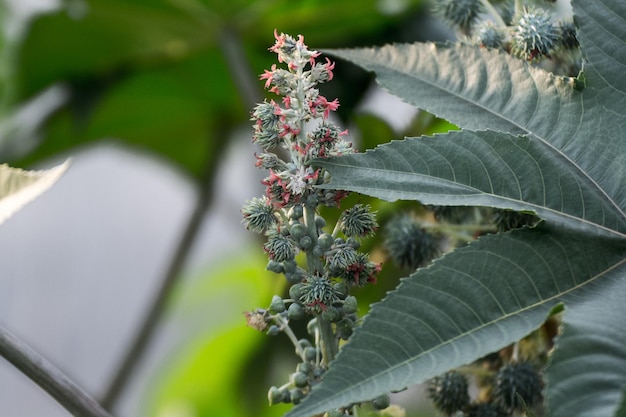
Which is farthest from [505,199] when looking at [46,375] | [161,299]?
[161,299]

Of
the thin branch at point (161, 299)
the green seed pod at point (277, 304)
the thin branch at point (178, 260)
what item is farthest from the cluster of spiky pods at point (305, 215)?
the thin branch at point (161, 299)

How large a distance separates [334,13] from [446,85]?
669 mm

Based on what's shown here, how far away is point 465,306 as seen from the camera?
0.32 m

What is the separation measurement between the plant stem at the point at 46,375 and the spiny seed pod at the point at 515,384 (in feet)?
0.76

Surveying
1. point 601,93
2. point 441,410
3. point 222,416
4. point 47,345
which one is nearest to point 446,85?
point 601,93

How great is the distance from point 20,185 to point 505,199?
22 centimetres

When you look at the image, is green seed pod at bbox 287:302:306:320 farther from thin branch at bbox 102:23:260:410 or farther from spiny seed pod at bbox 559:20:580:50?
thin branch at bbox 102:23:260:410

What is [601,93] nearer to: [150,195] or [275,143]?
[275,143]

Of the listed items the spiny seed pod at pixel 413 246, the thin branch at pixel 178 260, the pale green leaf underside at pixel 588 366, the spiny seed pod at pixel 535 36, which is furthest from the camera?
the thin branch at pixel 178 260

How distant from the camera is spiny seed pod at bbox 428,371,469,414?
456mm

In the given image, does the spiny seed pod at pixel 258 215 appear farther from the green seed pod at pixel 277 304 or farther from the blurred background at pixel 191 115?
the blurred background at pixel 191 115

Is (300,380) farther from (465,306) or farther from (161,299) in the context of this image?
(161,299)

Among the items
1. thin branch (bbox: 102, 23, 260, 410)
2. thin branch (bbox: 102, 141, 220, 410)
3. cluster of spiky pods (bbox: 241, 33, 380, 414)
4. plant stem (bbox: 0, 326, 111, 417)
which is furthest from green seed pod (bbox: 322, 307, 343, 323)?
thin branch (bbox: 102, 141, 220, 410)

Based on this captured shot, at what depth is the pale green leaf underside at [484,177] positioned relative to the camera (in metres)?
0.34
